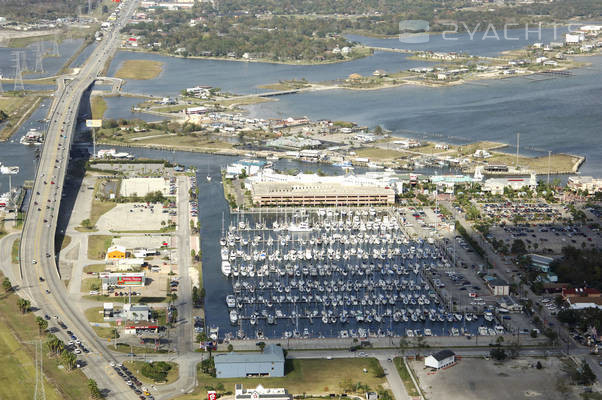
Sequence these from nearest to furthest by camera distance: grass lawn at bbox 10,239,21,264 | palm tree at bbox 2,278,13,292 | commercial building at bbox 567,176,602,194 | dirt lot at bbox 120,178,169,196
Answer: palm tree at bbox 2,278,13,292, grass lawn at bbox 10,239,21,264, dirt lot at bbox 120,178,169,196, commercial building at bbox 567,176,602,194

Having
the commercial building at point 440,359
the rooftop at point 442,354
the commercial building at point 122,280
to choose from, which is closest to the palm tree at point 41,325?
the commercial building at point 122,280

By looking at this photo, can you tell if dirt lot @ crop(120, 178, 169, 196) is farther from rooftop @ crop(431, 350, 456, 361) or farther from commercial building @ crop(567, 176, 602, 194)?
rooftop @ crop(431, 350, 456, 361)

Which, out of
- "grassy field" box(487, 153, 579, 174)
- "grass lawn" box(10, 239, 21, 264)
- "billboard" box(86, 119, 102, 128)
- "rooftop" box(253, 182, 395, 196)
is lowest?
"grassy field" box(487, 153, 579, 174)

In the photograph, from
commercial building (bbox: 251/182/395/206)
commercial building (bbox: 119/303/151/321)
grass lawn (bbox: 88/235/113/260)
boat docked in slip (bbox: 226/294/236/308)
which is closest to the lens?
commercial building (bbox: 119/303/151/321)

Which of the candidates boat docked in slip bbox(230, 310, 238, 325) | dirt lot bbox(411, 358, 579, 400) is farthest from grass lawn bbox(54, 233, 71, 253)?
dirt lot bbox(411, 358, 579, 400)

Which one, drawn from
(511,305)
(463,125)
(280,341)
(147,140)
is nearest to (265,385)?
(280,341)

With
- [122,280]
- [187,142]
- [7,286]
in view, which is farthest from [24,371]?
[187,142]
